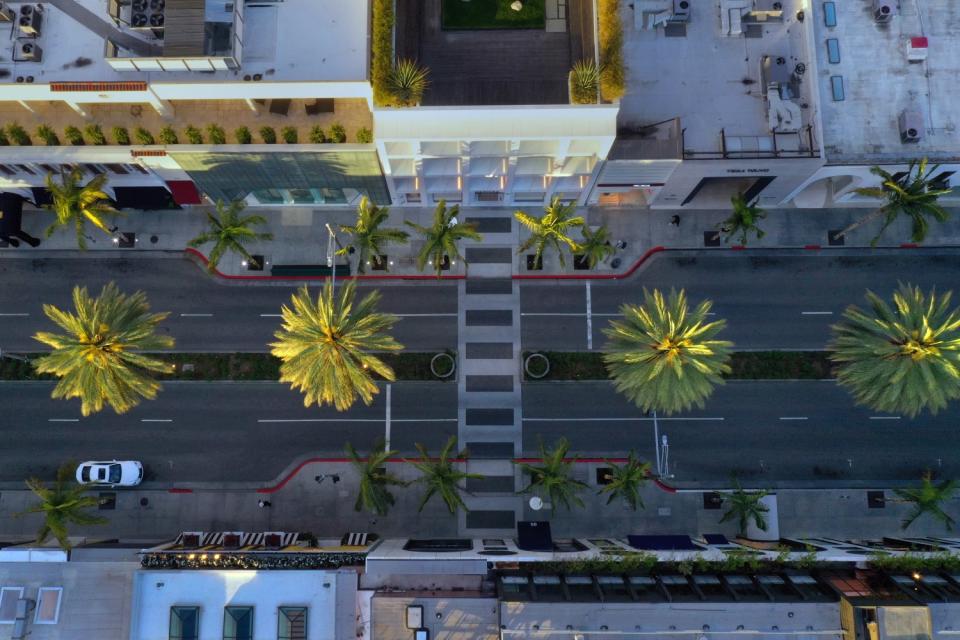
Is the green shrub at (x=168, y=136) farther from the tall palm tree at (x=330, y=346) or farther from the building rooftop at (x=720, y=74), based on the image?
the building rooftop at (x=720, y=74)

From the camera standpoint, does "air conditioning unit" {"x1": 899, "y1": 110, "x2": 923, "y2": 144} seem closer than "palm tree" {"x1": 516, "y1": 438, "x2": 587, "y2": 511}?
No

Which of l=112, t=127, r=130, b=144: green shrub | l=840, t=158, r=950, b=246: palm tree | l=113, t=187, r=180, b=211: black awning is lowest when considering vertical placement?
l=840, t=158, r=950, b=246: palm tree

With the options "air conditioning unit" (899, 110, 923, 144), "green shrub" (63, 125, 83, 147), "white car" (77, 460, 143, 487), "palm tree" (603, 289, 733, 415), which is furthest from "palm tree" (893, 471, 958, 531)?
"green shrub" (63, 125, 83, 147)

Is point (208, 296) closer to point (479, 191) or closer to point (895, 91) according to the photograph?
point (479, 191)

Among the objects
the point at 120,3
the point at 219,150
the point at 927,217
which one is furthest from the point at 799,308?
the point at 120,3


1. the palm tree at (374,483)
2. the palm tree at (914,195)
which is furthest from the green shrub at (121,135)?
the palm tree at (914,195)

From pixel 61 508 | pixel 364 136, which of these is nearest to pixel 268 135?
pixel 364 136

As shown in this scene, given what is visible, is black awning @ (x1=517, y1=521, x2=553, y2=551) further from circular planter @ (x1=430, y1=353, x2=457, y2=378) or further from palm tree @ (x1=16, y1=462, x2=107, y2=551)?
palm tree @ (x1=16, y1=462, x2=107, y2=551)
